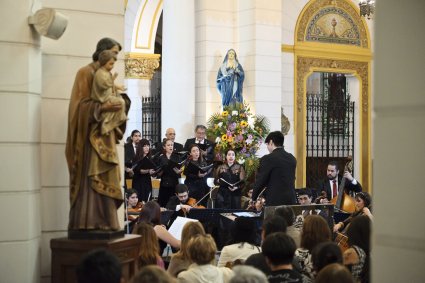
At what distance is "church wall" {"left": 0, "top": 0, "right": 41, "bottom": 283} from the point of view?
630 cm

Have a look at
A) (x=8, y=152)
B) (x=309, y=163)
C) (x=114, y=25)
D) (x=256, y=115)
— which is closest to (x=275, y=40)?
(x=256, y=115)

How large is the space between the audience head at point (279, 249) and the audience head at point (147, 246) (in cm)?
163

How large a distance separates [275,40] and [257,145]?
2757 millimetres

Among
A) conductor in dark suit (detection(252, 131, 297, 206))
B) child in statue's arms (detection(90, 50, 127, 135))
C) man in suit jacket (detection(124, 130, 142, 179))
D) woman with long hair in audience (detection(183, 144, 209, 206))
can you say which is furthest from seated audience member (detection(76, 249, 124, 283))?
woman with long hair in audience (detection(183, 144, 209, 206))

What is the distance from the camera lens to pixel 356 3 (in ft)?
64.3

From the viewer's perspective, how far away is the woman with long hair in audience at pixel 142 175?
12.5 meters

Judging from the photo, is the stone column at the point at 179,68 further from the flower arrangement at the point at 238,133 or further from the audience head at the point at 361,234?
the audience head at the point at 361,234

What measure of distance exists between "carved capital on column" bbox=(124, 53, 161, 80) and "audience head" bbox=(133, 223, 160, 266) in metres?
12.3

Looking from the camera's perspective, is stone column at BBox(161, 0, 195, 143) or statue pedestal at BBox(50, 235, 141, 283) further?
stone column at BBox(161, 0, 195, 143)

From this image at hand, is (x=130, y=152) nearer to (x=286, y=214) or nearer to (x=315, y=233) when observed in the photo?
(x=286, y=214)

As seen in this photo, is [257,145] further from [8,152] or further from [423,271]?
[423,271]

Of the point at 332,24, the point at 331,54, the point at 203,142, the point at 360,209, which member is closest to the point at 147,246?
the point at 360,209

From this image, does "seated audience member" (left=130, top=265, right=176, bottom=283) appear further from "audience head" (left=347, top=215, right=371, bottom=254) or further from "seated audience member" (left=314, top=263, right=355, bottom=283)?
"audience head" (left=347, top=215, right=371, bottom=254)

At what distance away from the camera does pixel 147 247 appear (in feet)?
21.6
